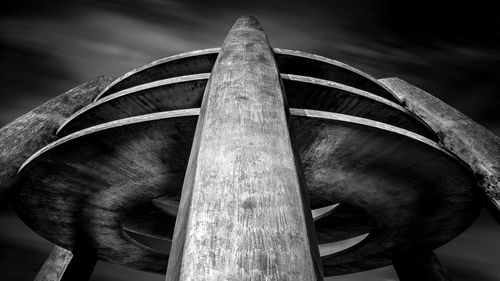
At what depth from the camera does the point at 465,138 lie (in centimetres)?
518

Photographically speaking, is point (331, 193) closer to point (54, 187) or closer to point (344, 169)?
point (344, 169)

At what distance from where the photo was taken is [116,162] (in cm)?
550

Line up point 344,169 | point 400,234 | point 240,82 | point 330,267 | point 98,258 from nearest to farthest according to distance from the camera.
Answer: point 240,82 < point 344,169 < point 400,234 < point 98,258 < point 330,267

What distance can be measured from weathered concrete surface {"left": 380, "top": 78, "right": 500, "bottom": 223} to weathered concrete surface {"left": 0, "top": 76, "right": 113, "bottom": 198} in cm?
556

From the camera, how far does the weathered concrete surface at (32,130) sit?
194 inches

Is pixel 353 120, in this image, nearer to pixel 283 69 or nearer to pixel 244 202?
pixel 283 69

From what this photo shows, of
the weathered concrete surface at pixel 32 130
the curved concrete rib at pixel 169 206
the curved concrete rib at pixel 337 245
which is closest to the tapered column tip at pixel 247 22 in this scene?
the weathered concrete surface at pixel 32 130

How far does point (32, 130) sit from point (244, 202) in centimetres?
471

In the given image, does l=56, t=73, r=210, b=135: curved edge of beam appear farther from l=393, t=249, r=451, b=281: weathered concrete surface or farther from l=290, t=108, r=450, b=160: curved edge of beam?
l=393, t=249, r=451, b=281: weathered concrete surface

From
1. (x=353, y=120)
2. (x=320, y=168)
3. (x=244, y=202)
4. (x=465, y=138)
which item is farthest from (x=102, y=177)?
(x=465, y=138)

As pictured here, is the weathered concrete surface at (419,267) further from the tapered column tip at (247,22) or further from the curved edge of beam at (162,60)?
the curved edge of beam at (162,60)

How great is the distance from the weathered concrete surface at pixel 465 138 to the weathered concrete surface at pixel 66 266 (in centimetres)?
717

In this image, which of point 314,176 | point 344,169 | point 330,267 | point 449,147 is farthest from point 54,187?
point 330,267

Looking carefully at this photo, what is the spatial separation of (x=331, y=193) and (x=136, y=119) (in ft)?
12.6
